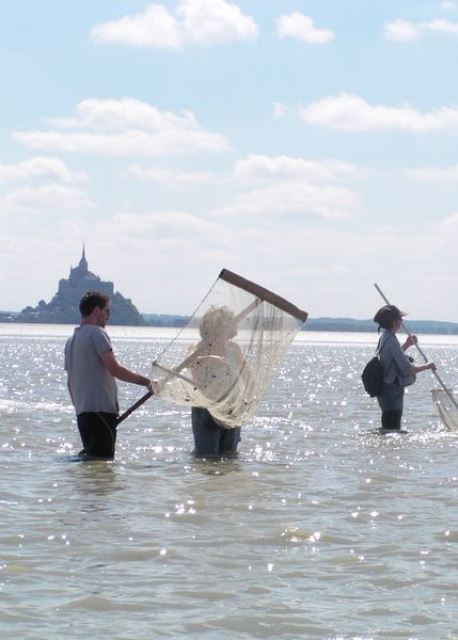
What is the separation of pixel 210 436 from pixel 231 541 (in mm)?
4281

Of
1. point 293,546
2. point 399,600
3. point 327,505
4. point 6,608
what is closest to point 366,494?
point 327,505

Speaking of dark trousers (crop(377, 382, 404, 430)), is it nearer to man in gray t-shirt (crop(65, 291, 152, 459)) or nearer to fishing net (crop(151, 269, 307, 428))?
fishing net (crop(151, 269, 307, 428))

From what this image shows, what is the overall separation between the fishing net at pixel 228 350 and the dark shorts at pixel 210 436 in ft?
0.71

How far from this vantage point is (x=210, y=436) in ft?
41.5

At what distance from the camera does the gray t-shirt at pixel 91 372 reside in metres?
11.2

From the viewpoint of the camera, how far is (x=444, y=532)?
28.9 ft

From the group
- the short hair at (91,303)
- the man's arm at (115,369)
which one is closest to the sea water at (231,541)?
the man's arm at (115,369)

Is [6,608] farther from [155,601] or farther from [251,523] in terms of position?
[251,523]

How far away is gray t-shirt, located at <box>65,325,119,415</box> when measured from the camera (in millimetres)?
11180

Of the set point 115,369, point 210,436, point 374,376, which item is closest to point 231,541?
point 115,369

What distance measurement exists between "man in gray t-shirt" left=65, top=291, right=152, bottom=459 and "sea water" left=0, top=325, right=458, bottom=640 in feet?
1.73

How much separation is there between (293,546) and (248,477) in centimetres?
329

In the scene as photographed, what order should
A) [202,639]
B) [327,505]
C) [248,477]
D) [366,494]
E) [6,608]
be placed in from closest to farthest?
1. [202,639]
2. [6,608]
3. [327,505]
4. [366,494]
5. [248,477]

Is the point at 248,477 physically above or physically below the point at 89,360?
below
